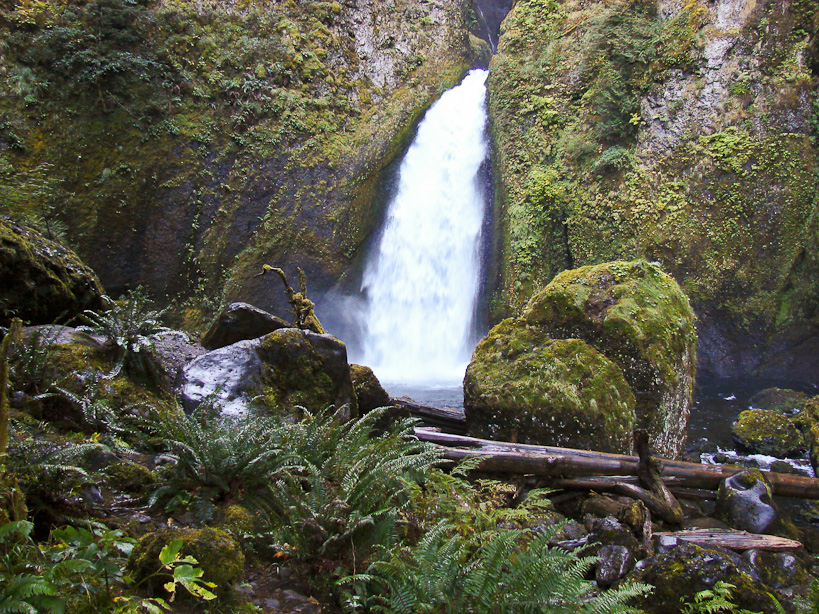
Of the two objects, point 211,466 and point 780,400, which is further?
point 780,400

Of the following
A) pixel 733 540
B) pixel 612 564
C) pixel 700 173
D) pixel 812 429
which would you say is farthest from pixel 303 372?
pixel 700 173

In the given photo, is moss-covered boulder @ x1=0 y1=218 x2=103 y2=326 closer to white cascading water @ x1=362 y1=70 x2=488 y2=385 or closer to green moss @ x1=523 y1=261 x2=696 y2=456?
green moss @ x1=523 y1=261 x2=696 y2=456

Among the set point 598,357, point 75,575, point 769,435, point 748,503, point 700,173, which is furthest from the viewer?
point 700,173

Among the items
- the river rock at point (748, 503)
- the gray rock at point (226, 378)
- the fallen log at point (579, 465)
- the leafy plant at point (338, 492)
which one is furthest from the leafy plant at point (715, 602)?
the gray rock at point (226, 378)

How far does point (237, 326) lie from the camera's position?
6.02m

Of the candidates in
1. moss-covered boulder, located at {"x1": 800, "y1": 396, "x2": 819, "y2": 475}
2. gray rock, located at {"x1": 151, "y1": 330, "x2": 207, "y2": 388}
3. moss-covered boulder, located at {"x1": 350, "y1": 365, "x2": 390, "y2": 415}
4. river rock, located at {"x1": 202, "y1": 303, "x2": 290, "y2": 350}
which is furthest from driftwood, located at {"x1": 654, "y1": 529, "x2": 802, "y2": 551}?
river rock, located at {"x1": 202, "y1": 303, "x2": 290, "y2": 350}

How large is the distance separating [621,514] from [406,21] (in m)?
19.4

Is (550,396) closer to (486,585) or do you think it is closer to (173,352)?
(486,585)

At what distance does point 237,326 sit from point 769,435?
9115 millimetres

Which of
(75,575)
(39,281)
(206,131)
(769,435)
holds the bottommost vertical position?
(769,435)

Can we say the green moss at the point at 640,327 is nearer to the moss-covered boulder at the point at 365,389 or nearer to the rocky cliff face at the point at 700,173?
the moss-covered boulder at the point at 365,389

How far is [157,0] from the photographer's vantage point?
45.1 ft

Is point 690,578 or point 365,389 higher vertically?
point 365,389

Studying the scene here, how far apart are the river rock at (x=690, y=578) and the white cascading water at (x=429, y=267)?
1062 cm
